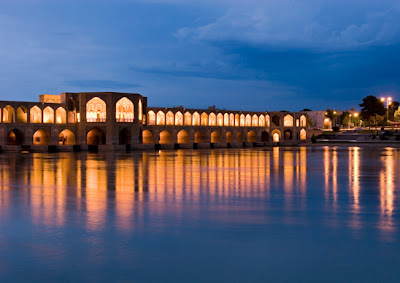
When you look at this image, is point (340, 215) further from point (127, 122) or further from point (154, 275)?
point (127, 122)

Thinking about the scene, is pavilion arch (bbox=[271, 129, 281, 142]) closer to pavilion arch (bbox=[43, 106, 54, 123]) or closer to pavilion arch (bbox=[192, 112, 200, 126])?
pavilion arch (bbox=[192, 112, 200, 126])

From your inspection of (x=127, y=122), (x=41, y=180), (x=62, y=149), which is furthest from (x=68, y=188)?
(x=127, y=122)

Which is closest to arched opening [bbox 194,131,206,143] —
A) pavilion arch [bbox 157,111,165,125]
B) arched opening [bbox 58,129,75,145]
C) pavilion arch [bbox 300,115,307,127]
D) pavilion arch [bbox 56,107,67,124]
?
pavilion arch [bbox 157,111,165,125]

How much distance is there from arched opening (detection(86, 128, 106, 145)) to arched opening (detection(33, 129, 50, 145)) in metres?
4.41

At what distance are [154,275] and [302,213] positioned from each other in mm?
4411

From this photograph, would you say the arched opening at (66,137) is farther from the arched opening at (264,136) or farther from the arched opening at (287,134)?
the arched opening at (287,134)

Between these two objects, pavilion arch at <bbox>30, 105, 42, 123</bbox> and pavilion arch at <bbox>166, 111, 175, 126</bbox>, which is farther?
pavilion arch at <bbox>166, 111, 175, 126</bbox>

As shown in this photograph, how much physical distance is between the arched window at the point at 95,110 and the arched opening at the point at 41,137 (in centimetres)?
524

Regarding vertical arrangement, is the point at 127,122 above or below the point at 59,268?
above

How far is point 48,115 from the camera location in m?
46.6

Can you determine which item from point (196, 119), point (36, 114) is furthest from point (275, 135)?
point (36, 114)

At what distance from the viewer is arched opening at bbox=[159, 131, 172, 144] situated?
5516 cm

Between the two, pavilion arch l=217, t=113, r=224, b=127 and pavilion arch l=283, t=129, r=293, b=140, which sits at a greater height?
pavilion arch l=217, t=113, r=224, b=127

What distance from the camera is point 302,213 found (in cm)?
849
